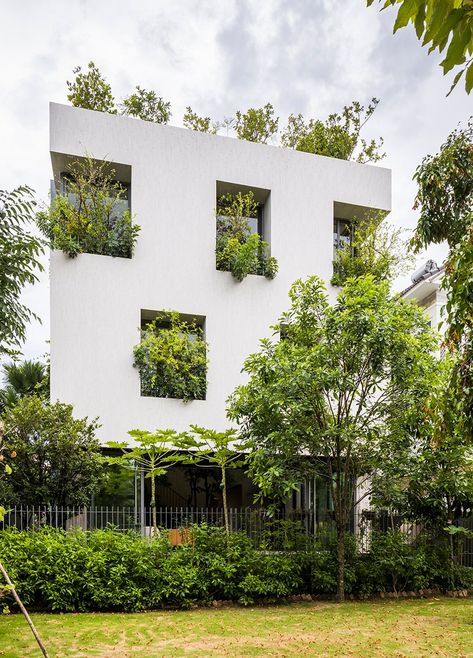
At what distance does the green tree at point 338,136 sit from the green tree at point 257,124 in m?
0.58

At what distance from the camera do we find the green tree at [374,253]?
18.2 metres

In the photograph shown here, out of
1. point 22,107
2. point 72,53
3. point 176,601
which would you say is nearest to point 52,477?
point 176,601

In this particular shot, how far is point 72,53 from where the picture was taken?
1730 cm

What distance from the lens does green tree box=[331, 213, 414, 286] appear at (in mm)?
18203

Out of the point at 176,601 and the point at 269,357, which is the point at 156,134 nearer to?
the point at 269,357

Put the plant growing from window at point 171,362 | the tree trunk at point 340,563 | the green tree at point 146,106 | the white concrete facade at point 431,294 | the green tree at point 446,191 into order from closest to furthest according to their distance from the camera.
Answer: the green tree at point 446,191, the tree trunk at point 340,563, the plant growing from window at point 171,362, the green tree at point 146,106, the white concrete facade at point 431,294

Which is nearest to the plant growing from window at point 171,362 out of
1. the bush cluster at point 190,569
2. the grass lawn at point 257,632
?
the bush cluster at point 190,569

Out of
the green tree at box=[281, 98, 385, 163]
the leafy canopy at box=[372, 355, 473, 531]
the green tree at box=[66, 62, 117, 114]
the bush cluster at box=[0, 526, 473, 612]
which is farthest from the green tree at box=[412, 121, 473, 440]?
the green tree at box=[66, 62, 117, 114]

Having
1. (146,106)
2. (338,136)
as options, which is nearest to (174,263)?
(146,106)

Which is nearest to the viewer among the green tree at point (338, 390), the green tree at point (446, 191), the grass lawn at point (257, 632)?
the grass lawn at point (257, 632)

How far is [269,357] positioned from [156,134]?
287 inches

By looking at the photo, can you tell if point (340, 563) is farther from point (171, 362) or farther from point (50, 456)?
point (50, 456)

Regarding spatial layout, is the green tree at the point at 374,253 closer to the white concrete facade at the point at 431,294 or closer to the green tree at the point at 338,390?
the white concrete facade at the point at 431,294

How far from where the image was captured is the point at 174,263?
54.6ft
